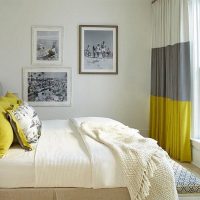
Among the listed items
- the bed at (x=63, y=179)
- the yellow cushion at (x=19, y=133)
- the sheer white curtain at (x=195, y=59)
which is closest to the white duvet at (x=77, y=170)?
the bed at (x=63, y=179)

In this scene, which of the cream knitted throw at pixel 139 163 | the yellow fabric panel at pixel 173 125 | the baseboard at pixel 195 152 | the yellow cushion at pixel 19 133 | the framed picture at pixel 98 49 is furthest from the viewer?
the framed picture at pixel 98 49

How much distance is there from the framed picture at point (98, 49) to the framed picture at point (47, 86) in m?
0.32

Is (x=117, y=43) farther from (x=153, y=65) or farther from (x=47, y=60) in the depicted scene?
(x=47, y=60)

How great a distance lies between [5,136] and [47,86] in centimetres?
277

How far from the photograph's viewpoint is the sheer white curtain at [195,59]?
3.97 m

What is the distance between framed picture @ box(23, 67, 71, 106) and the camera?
4.98 meters

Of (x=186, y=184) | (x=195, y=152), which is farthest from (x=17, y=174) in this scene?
(x=195, y=152)

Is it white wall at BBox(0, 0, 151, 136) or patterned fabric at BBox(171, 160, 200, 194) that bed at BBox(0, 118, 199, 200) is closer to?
patterned fabric at BBox(171, 160, 200, 194)

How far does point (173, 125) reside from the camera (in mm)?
4266

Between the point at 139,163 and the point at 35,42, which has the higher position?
the point at 35,42

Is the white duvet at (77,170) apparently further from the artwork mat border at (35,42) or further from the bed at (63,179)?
the artwork mat border at (35,42)

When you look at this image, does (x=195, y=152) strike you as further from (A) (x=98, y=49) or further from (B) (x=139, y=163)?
(A) (x=98, y=49)

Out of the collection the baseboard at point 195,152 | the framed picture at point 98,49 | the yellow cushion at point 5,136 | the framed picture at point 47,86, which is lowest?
the baseboard at point 195,152

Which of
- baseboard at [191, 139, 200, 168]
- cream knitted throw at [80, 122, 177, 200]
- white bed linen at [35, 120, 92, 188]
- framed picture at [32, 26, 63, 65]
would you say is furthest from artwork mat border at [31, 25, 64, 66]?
white bed linen at [35, 120, 92, 188]
